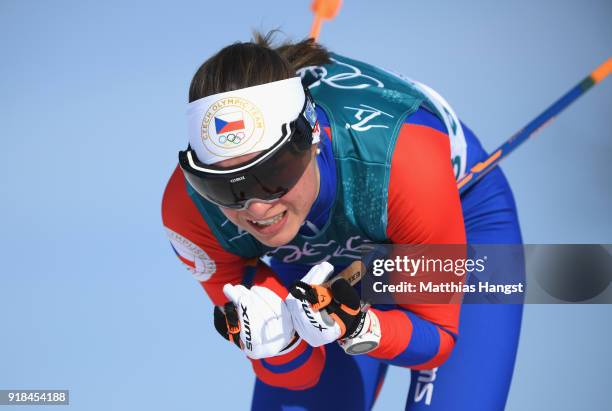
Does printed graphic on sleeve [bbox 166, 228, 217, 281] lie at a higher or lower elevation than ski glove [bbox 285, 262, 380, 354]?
higher

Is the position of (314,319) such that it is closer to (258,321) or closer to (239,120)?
(258,321)

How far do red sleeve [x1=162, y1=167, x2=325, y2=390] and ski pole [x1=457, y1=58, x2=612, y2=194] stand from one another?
63 cm

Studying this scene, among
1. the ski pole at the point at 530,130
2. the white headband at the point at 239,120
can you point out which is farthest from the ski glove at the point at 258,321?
the ski pole at the point at 530,130

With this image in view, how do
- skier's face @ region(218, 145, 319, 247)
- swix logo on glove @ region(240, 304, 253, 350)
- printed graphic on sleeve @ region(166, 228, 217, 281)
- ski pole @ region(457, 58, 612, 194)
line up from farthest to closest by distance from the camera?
ski pole @ region(457, 58, 612, 194), printed graphic on sleeve @ region(166, 228, 217, 281), swix logo on glove @ region(240, 304, 253, 350), skier's face @ region(218, 145, 319, 247)

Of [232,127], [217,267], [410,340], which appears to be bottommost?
[410,340]

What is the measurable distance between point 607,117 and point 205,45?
231cm

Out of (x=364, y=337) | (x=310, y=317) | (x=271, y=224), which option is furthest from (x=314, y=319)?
(x=271, y=224)

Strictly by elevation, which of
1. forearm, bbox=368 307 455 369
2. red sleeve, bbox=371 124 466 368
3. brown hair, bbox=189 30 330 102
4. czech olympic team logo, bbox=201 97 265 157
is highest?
brown hair, bbox=189 30 330 102

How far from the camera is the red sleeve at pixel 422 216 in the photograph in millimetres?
2055

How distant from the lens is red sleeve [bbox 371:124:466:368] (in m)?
2.05

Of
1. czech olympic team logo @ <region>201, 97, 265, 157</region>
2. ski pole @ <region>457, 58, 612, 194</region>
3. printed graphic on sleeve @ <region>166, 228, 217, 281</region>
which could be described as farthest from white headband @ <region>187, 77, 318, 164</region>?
ski pole @ <region>457, 58, 612, 194</region>

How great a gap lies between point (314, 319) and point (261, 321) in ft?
0.56

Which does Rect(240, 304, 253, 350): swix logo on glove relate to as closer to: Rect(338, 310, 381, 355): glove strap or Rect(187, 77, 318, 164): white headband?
Rect(338, 310, 381, 355): glove strap

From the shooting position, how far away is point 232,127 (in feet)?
6.22
